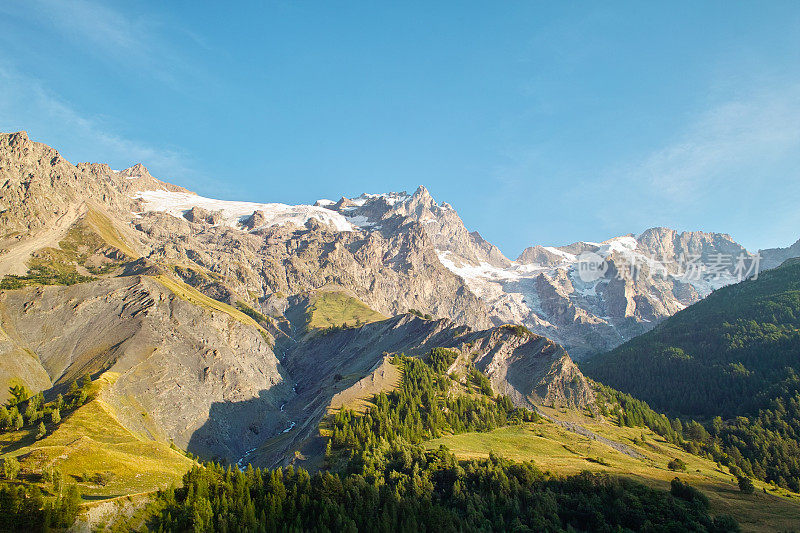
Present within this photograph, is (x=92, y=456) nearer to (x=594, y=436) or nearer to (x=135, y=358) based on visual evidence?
(x=135, y=358)

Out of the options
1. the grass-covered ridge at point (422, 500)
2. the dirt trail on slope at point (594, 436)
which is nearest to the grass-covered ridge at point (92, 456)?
the grass-covered ridge at point (422, 500)

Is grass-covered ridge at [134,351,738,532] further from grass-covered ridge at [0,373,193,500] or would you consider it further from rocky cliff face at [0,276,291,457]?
rocky cliff face at [0,276,291,457]

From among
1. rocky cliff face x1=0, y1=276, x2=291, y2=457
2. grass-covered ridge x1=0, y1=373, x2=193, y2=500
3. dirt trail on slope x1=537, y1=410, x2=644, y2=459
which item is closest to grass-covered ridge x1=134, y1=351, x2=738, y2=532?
grass-covered ridge x1=0, y1=373, x2=193, y2=500

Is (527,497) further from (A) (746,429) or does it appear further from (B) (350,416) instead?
(A) (746,429)

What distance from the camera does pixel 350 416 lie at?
137375mm

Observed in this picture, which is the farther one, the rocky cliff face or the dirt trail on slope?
the rocky cliff face

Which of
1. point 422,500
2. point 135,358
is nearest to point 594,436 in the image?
point 422,500

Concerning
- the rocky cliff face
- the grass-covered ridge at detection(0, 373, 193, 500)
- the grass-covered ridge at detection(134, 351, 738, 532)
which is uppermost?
the rocky cliff face

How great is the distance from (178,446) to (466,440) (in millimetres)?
97307

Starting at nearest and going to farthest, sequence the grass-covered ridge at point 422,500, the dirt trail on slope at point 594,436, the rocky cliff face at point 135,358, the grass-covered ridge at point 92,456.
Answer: the grass-covered ridge at point 422,500
the grass-covered ridge at point 92,456
the dirt trail on slope at point 594,436
the rocky cliff face at point 135,358

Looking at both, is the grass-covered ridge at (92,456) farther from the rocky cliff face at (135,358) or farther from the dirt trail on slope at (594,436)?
the dirt trail on slope at (594,436)

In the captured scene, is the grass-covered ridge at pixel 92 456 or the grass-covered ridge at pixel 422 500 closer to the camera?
the grass-covered ridge at pixel 422 500

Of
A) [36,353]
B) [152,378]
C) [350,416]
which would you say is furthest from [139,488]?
[36,353]

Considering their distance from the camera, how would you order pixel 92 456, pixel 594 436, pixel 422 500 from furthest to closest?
1. pixel 594 436
2. pixel 92 456
3. pixel 422 500
